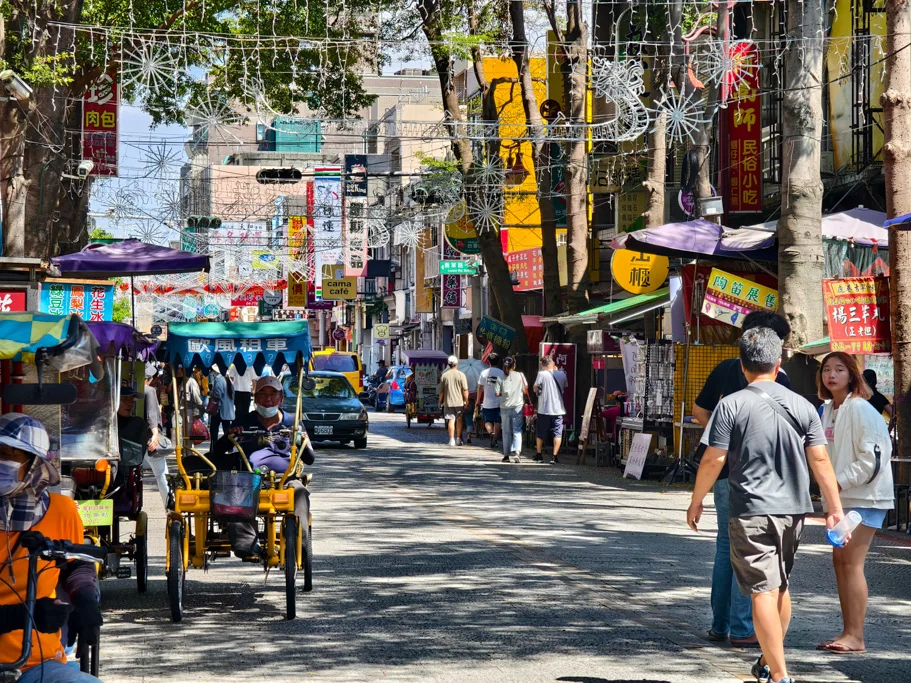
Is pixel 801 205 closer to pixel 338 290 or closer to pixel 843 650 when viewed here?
pixel 843 650

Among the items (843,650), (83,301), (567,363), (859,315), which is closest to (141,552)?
(843,650)

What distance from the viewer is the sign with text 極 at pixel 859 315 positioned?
54.6ft

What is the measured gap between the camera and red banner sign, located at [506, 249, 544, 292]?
4025 centimetres

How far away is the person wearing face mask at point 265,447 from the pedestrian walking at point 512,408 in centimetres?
1496

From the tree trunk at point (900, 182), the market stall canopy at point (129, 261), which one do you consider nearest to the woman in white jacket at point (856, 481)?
the tree trunk at point (900, 182)

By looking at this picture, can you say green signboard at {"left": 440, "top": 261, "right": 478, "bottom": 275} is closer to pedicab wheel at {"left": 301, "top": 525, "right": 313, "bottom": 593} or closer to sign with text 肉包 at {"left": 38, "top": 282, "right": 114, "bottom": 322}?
sign with text 肉包 at {"left": 38, "top": 282, "right": 114, "bottom": 322}

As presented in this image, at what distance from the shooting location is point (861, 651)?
855 centimetres

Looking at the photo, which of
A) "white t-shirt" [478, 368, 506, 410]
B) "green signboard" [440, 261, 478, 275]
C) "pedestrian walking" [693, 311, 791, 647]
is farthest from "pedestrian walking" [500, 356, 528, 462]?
"green signboard" [440, 261, 478, 275]

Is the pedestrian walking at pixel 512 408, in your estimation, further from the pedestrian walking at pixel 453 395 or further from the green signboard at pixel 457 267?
the green signboard at pixel 457 267

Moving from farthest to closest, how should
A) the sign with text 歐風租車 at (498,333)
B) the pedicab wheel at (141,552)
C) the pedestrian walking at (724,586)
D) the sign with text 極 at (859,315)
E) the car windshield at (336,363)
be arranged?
the car windshield at (336,363) → the sign with text 歐風租車 at (498,333) → the sign with text 極 at (859,315) → the pedicab wheel at (141,552) → the pedestrian walking at (724,586)

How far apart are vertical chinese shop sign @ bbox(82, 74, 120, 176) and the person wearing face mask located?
17358 millimetres

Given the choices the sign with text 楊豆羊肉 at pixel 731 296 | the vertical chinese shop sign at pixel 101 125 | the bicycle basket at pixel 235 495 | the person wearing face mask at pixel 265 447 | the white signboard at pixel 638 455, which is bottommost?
the white signboard at pixel 638 455

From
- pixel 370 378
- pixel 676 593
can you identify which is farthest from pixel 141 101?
pixel 370 378

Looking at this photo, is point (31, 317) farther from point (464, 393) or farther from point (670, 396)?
point (464, 393)
